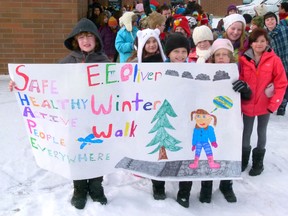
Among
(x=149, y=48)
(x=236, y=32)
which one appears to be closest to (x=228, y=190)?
(x=149, y=48)

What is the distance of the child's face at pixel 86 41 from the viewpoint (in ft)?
10.1

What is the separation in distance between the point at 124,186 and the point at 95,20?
6107mm

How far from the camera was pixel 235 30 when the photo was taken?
3912mm

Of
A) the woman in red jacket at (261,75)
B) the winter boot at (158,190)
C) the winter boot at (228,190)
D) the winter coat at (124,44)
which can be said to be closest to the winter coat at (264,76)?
the woman in red jacket at (261,75)

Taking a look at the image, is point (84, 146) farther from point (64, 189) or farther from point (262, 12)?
point (262, 12)

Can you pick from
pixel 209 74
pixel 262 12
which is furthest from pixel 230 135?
pixel 262 12

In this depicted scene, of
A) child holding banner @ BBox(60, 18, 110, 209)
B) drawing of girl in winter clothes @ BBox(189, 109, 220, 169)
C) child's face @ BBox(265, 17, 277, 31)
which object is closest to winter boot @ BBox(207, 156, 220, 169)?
drawing of girl in winter clothes @ BBox(189, 109, 220, 169)

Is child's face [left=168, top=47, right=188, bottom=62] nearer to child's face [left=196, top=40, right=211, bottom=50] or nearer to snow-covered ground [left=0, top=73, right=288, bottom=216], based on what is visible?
child's face [left=196, top=40, right=211, bottom=50]

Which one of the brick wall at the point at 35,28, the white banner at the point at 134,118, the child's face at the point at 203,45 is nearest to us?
the white banner at the point at 134,118

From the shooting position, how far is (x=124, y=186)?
3502mm

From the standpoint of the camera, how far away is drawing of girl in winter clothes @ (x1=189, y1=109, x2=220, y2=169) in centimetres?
311

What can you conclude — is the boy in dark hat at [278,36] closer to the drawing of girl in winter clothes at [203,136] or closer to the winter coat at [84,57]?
the drawing of girl in winter clothes at [203,136]

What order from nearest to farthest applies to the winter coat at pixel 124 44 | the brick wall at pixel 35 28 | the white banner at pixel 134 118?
the white banner at pixel 134 118
the winter coat at pixel 124 44
the brick wall at pixel 35 28

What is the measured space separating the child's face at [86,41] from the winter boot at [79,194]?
118 cm
